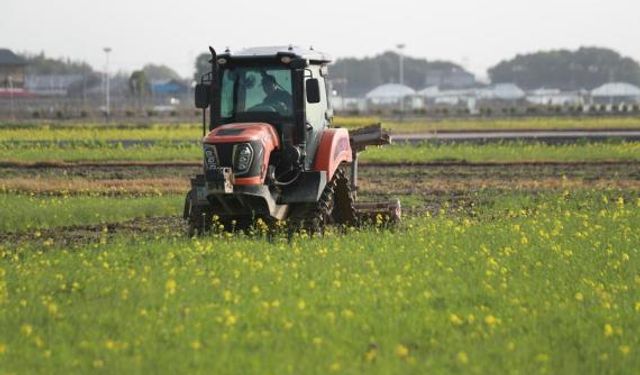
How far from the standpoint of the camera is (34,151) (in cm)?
3909

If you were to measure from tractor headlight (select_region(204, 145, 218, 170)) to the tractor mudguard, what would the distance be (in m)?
1.60

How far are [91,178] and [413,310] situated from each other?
20.0 meters

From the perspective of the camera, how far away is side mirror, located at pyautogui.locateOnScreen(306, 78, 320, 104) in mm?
15258

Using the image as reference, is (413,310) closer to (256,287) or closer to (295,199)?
(256,287)

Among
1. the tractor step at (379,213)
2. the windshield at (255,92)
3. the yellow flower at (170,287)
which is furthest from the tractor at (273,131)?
the yellow flower at (170,287)

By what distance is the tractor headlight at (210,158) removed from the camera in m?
14.7

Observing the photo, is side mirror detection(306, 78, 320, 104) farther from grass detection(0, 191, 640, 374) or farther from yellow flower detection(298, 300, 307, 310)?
yellow flower detection(298, 300, 307, 310)

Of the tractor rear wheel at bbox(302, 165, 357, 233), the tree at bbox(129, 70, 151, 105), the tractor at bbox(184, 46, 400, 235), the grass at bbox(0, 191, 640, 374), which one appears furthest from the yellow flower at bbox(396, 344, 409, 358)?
the tree at bbox(129, 70, 151, 105)

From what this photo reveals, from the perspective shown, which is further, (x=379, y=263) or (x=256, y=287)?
(x=379, y=263)

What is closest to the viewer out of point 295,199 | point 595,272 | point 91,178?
point 595,272

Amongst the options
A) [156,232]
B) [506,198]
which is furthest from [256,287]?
[506,198]

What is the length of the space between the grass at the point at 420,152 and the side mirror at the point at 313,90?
768 inches

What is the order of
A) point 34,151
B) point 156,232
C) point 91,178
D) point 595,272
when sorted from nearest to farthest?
point 595,272, point 156,232, point 91,178, point 34,151

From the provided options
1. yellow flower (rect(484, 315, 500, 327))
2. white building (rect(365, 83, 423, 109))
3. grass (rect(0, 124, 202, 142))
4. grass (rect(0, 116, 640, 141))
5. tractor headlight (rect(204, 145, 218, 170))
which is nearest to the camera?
yellow flower (rect(484, 315, 500, 327))
